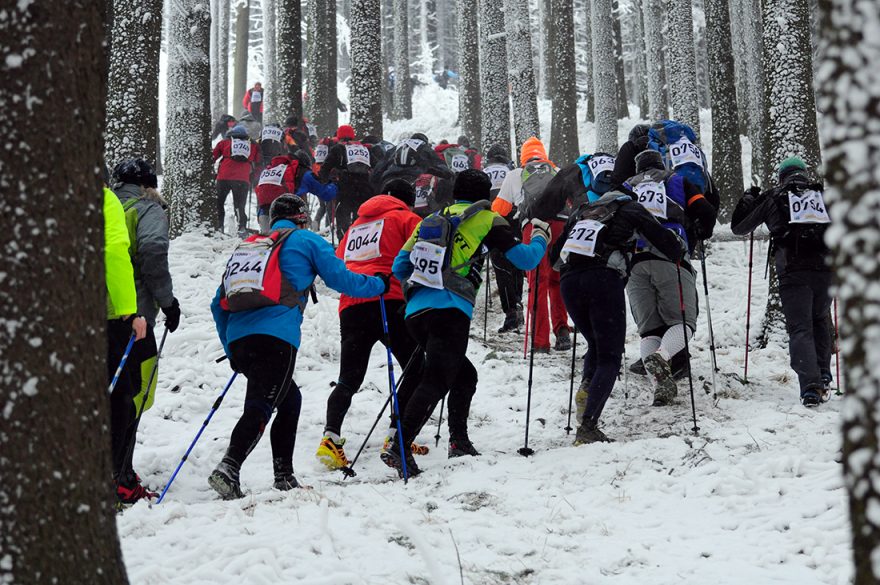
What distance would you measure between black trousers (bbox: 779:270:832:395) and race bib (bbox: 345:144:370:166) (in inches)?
256

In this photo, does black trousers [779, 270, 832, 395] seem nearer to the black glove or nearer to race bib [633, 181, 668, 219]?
race bib [633, 181, 668, 219]

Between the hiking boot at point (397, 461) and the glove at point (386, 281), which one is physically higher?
the glove at point (386, 281)

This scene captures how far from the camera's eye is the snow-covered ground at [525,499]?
13.4ft

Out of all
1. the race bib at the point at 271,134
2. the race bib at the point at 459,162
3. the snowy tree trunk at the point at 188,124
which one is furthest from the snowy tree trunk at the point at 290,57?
the race bib at the point at 459,162

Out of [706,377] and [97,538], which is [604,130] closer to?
[706,377]

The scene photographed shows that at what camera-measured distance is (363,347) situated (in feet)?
22.6

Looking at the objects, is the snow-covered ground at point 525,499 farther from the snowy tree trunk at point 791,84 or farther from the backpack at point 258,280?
the snowy tree trunk at point 791,84

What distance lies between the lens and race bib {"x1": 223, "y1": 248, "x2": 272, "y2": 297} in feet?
18.6

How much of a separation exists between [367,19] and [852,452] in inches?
505

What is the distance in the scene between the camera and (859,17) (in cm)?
192

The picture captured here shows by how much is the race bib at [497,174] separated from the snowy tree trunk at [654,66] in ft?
40.7

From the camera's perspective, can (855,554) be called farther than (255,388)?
No

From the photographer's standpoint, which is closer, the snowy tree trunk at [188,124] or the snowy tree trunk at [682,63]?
the snowy tree trunk at [188,124]

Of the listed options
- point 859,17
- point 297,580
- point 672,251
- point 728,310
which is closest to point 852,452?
point 859,17
